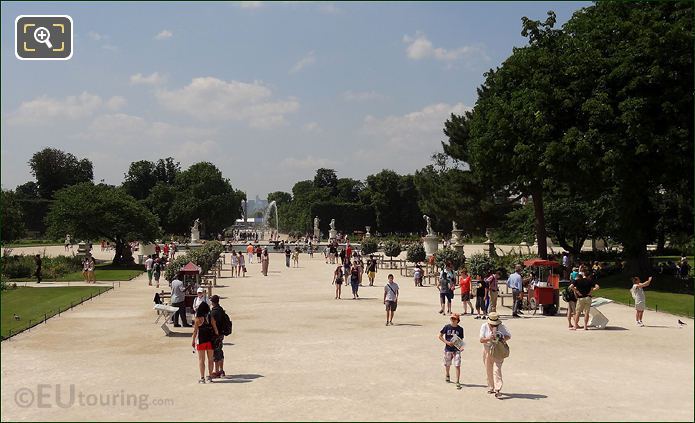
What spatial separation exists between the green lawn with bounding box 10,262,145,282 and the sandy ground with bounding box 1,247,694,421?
1696 centimetres

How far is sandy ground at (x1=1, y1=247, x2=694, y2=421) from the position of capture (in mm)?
11859

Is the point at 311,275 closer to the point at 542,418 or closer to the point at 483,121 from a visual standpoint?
the point at 483,121

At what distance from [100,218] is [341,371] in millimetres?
38824

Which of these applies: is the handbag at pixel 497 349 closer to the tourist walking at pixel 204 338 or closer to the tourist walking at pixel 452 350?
the tourist walking at pixel 452 350

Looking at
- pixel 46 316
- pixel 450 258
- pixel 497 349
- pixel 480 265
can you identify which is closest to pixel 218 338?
pixel 497 349

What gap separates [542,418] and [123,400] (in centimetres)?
745

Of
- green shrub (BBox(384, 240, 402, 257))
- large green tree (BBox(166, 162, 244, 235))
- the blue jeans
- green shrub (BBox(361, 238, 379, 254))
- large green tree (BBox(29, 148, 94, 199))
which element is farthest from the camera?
large green tree (BBox(29, 148, 94, 199))

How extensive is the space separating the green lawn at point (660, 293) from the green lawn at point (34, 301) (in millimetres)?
22467

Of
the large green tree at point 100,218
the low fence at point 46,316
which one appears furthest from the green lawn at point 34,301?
the large green tree at point 100,218

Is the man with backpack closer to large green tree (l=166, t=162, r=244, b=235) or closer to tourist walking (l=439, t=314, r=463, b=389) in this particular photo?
tourist walking (l=439, t=314, r=463, b=389)

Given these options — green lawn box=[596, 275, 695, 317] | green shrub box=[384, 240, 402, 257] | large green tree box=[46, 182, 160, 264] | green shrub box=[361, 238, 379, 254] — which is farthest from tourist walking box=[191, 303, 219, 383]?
green shrub box=[361, 238, 379, 254]

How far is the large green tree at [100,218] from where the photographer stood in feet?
162

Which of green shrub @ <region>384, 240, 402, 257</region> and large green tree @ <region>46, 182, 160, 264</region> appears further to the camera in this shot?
green shrub @ <region>384, 240, 402, 257</region>

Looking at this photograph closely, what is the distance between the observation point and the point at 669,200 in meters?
43.4
